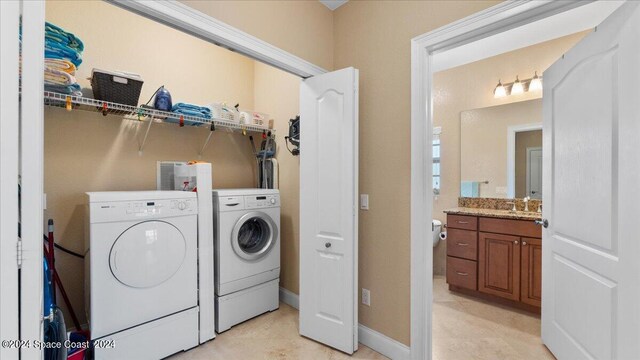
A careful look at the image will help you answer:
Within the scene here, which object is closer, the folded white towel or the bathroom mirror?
the folded white towel

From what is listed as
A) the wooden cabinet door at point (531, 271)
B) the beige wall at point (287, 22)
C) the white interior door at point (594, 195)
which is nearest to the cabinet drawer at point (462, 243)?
the wooden cabinet door at point (531, 271)

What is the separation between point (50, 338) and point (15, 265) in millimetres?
765

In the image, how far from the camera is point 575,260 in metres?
1.70

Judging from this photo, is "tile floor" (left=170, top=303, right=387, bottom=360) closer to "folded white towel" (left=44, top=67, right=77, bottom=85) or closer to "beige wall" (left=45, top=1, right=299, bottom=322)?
"beige wall" (left=45, top=1, right=299, bottom=322)

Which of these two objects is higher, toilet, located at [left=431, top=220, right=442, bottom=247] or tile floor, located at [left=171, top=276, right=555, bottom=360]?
toilet, located at [left=431, top=220, right=442, bottom=247]

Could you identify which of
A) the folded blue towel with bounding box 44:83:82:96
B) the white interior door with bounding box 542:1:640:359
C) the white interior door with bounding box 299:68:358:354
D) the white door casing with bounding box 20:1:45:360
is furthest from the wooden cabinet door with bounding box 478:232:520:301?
the folded blue towel with bounding box 44:83:82:96

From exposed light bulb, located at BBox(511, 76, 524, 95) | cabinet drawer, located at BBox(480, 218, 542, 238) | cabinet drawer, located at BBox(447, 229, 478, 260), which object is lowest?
cabinet drawer, located at BBox(447, 229, 478, 260)

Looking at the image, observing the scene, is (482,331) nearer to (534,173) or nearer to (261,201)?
(534,173)

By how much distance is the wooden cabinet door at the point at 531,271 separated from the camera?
2607 mm

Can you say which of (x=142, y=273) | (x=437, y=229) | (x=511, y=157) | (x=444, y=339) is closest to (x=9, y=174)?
(x=142, y=273)

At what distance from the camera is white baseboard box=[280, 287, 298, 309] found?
2849mm

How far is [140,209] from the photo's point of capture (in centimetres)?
190

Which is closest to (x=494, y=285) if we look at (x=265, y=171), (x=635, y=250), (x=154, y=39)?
(x=635, y=250)

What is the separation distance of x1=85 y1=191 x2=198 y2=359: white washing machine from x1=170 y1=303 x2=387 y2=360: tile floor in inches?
6.6
